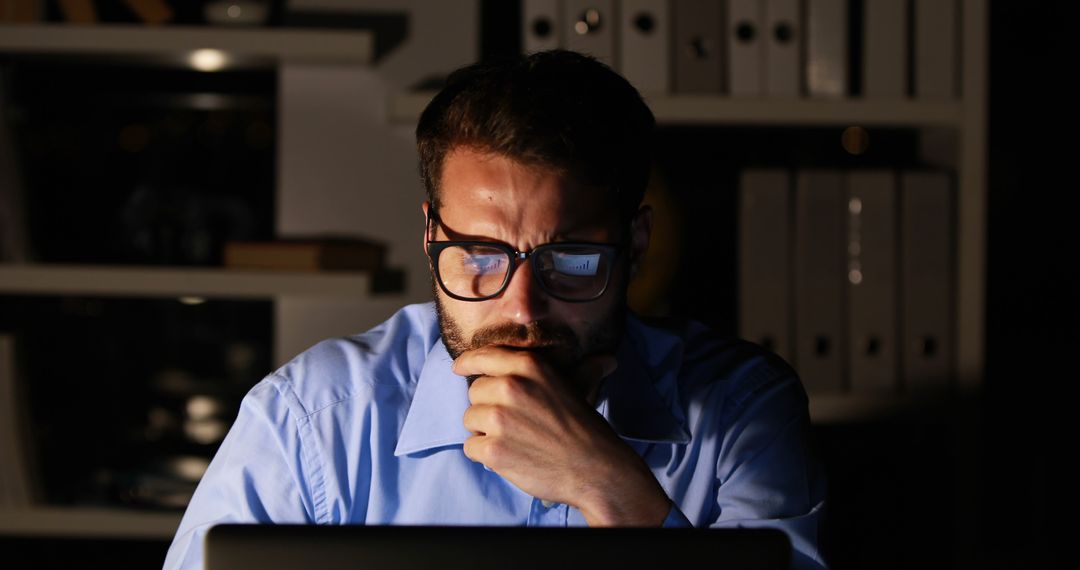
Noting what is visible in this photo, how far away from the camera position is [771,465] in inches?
44.2

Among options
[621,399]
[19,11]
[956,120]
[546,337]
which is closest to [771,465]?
[621,399]

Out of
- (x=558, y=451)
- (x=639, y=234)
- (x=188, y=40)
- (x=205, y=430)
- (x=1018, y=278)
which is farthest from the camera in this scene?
(x=1018, y=278)

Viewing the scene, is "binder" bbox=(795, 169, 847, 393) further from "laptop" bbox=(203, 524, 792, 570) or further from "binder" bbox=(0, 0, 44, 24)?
"binder" bbox=(0, 0, 44, 24)

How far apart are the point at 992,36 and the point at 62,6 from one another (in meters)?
1.87

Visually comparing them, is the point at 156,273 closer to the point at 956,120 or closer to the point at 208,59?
the point at 208,59

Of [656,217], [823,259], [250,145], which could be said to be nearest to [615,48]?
[656,217]

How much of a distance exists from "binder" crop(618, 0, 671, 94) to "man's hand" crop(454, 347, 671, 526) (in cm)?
94

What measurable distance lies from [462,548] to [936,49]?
1510mm

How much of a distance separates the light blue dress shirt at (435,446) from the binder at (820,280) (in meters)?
0.51

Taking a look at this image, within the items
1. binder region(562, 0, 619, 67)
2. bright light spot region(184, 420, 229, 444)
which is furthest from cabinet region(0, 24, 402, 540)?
binder region(562, 0, 619, 67)

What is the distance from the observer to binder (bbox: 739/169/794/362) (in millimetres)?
1695

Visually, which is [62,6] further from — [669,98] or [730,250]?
[730,250]

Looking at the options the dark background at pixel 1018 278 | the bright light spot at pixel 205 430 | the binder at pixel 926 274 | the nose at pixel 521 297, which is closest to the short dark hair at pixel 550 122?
the nose at pixel 521 297

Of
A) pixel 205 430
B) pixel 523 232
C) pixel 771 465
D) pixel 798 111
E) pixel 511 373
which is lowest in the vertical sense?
pixel 205 430
